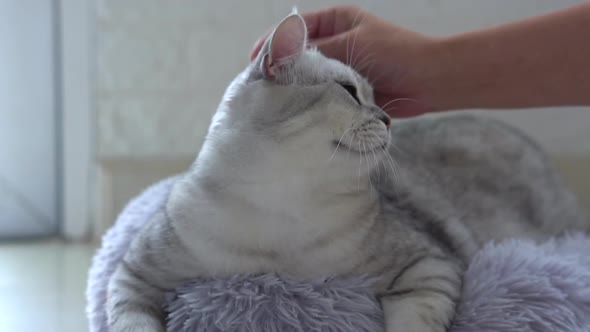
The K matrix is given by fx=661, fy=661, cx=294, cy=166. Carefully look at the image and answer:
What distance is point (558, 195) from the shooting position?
5.57ft

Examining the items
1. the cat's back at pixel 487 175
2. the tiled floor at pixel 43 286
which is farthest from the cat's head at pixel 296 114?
the tiled floor at pixel 43 286

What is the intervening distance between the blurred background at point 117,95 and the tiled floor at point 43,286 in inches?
1.8

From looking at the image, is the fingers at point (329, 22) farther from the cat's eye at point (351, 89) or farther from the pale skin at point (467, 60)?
the cat's eye at point (351, 89)

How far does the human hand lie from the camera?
131 cm

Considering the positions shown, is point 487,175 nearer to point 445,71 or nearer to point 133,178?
point 445,71

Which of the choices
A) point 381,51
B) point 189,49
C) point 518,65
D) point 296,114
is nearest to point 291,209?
point 296,114

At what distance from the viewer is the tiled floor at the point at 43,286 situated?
1308 mm

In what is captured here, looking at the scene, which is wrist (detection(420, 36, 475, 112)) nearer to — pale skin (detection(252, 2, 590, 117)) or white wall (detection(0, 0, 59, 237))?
pale skin (detection(252, 2, 590, 117))

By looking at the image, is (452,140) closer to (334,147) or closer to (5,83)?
(334,147)

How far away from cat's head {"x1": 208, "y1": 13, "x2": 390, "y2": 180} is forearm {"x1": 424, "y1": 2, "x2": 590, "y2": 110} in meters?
0.32

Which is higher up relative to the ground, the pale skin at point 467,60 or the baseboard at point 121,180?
the pale skin at point 467,60

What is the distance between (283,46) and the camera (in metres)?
1.05

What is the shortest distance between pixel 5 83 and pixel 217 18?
2.12ft

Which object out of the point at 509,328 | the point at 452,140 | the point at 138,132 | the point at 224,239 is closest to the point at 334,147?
the point at 224,239
